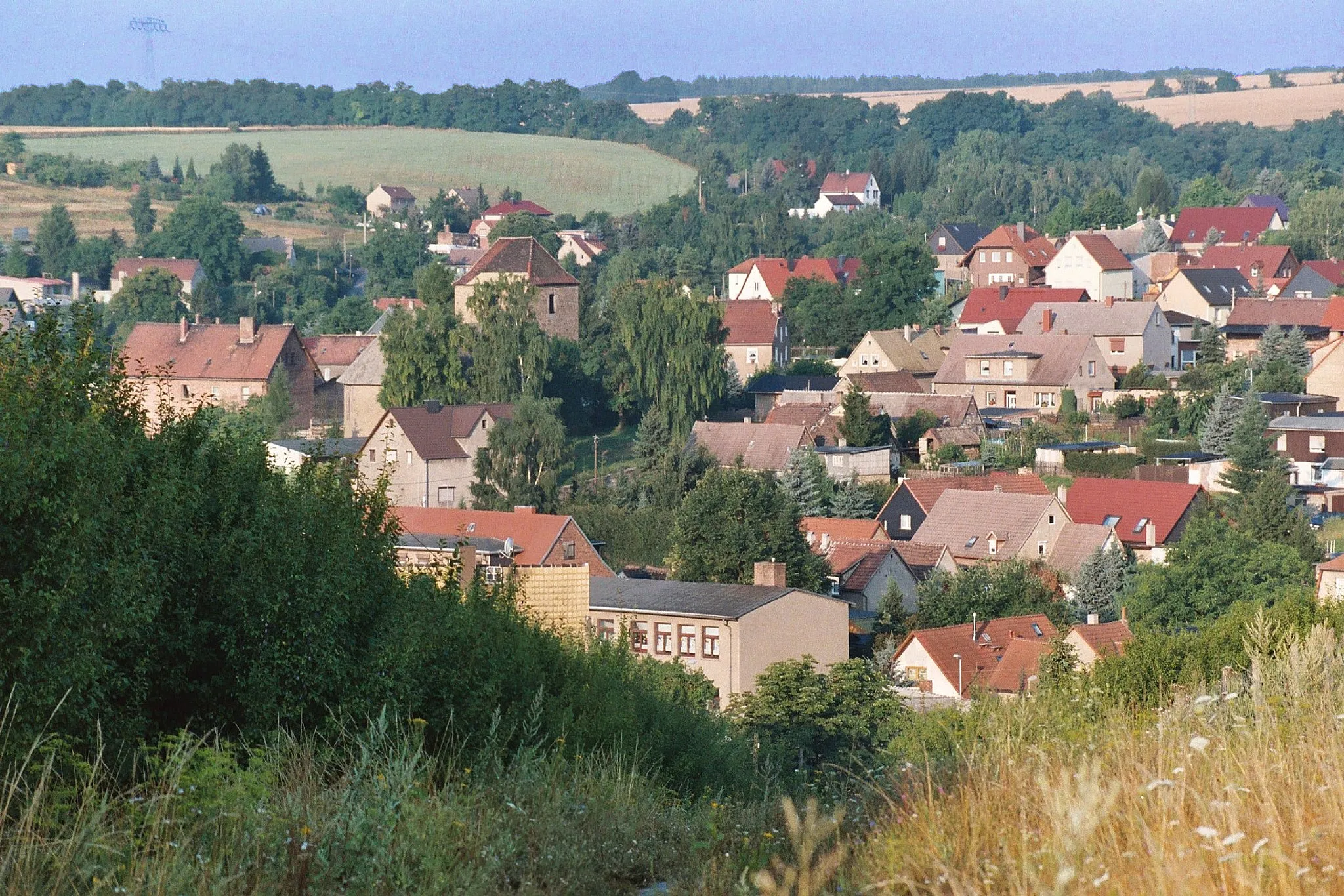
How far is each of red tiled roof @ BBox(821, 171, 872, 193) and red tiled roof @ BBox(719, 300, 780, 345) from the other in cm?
5897

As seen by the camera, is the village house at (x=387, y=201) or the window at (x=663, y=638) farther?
the village house at (x=387, y=201)

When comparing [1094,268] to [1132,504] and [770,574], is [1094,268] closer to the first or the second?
[1132,504]

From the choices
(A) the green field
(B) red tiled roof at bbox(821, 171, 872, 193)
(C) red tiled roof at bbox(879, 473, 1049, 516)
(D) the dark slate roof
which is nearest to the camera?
(C) red tiled roof at bbox(879, 473, 1049, 516)

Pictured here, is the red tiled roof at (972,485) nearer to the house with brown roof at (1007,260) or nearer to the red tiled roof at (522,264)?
the red tiled roof at (522,264)

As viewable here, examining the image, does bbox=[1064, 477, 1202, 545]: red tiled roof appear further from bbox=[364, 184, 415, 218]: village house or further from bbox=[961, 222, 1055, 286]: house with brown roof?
bbox=[364, 184, 415, 218]: village house

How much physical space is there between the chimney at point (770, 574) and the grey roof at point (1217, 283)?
3711 cm

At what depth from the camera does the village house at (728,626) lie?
25.0 meters

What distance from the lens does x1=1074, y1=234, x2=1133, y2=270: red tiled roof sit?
221 feet

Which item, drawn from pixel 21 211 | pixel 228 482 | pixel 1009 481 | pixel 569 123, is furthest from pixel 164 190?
pixel 228 482

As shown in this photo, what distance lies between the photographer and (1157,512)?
34406mm

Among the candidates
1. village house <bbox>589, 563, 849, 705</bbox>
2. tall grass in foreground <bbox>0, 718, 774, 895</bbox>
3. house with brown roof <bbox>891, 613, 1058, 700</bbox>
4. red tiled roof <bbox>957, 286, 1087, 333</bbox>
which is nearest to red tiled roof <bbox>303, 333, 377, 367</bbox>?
red tiled roof <bbox>957, 286, 1087, 333</bbox>

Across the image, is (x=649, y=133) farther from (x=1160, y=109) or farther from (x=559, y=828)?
(x=559, y=828)

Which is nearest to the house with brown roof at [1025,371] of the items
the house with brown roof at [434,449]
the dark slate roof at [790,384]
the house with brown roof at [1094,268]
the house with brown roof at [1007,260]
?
the dark slate roof at [790,384]

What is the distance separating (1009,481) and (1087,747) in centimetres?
3321
